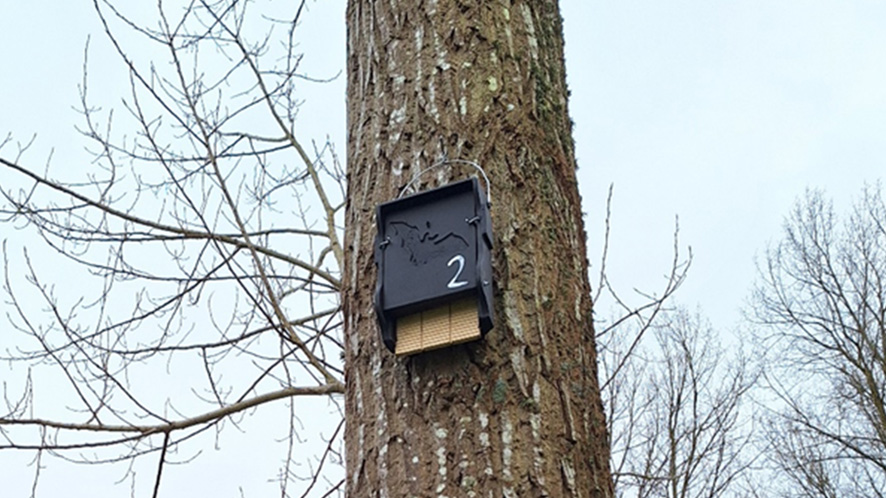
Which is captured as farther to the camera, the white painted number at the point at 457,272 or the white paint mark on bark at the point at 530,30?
the white paint mark on bark at the point at 530,30

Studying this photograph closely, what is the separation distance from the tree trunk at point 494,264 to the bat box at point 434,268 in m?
0.03

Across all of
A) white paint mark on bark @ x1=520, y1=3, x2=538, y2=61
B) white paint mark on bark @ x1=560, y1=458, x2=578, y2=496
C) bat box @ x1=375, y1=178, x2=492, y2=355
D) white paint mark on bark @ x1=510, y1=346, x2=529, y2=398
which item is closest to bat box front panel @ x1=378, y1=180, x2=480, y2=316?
bat box @ x1=375, y1=178, x2=492, y2=355

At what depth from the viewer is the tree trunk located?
123 centimetres

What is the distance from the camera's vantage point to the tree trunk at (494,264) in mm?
1231

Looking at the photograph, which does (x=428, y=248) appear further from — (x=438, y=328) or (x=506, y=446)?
(x=506, y=446)

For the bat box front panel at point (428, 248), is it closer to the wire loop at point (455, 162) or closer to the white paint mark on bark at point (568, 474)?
the wire loop at point (455, 162)

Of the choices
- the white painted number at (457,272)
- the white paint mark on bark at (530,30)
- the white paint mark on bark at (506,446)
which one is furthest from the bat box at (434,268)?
the white paint mark on bark at (530,30)

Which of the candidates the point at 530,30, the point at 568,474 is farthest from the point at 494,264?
the point at 530,30

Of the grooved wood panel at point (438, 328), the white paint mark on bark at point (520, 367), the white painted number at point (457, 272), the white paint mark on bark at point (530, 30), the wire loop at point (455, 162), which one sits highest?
the white paint mark on bark at point (530, 30)

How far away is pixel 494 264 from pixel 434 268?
84 mm

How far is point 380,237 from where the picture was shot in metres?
1.40

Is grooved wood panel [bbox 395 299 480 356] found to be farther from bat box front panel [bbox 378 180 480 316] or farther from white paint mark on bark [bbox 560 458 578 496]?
white paint mark on bark [bbox 560 458 578 496]

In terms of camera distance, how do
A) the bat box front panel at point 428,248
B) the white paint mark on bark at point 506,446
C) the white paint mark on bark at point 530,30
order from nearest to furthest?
the white paint mark on bark at point 506,446 → the bat box front panel at point 428,248 → the white paint mark on bark at point 530,30

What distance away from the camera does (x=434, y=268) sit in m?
1.34
